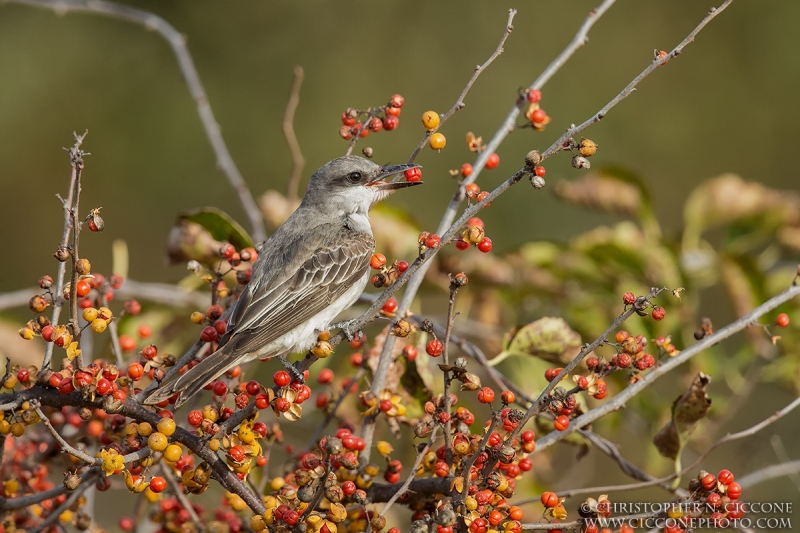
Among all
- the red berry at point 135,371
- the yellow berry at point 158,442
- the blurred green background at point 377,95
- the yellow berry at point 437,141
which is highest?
the blurred green background at point 377,95

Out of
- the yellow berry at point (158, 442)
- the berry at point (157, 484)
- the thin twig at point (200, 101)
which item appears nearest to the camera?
the yellow berry at point (158, 442)

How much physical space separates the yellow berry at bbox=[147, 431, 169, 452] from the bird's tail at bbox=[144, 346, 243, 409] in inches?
9.9

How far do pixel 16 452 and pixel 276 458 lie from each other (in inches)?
206

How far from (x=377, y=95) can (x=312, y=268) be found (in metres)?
6.65

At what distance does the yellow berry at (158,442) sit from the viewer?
225 centimetres

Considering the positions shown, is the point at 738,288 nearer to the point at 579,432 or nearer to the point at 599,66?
the point at 579,432

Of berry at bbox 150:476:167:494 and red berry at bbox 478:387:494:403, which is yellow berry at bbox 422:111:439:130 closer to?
red berry at bbox 478:387:494:403

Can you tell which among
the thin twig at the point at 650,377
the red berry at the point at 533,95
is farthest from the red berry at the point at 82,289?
the red berry at the point at 533,95

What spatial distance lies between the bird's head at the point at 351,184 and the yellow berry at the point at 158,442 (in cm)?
227

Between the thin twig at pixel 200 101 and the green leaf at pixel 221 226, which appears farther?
the thin twig at pixel 200 101

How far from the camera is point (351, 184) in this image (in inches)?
178

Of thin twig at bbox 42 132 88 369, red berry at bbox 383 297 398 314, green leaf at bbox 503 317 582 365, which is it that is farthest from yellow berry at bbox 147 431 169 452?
green leaf at bbox 503 317 582 365

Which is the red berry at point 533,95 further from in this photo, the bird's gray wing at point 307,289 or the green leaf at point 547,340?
the bird's gray wing at point 307,289

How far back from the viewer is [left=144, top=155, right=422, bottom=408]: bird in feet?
11.6
